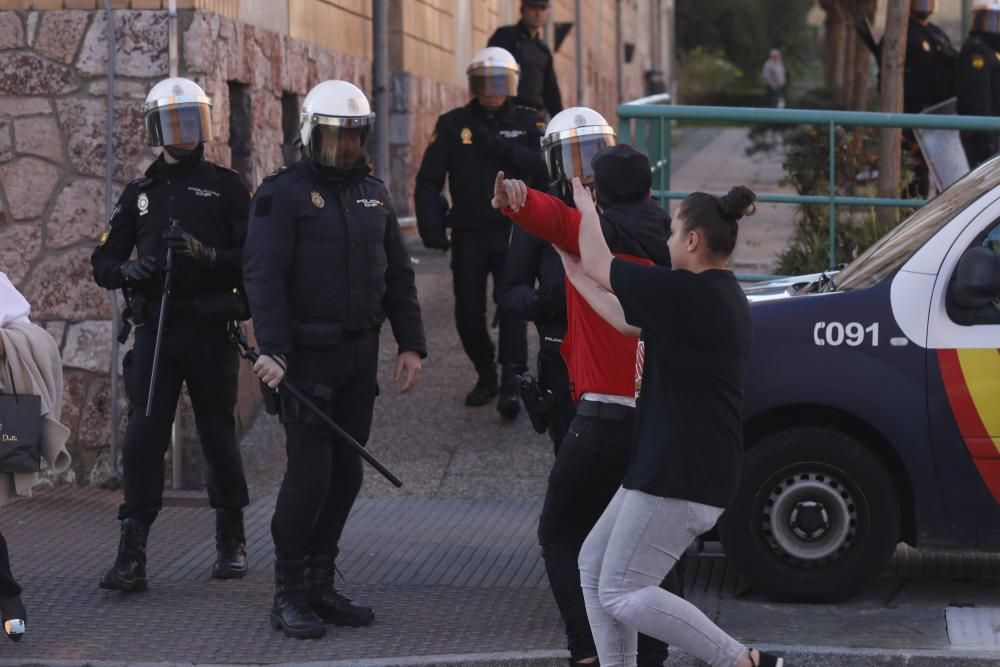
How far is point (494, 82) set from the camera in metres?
9.60

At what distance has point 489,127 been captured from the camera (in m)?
9.77

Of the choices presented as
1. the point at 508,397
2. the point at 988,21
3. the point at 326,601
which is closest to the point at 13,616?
the point at 326,601

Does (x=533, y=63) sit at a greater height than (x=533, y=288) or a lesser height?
greater

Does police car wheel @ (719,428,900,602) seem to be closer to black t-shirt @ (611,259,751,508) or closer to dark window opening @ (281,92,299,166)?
black t-shirt @ (611,259,751,508)

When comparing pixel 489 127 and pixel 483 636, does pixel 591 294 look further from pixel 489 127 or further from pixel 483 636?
pixel 489 127

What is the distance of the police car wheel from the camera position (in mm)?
6656

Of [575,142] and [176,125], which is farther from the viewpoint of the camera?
[176,125]

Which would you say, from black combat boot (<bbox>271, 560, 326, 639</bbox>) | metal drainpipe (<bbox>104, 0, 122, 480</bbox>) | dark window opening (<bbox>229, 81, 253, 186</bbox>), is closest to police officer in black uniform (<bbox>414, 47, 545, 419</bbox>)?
dark window opening (<bbox>229, 81, 253, 186</bbox>)

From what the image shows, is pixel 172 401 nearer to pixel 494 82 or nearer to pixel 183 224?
pixel 183 224

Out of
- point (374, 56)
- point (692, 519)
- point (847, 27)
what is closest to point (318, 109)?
point (692, 519)

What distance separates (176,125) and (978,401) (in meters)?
3.34

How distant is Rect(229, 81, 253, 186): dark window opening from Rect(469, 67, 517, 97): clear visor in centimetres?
134

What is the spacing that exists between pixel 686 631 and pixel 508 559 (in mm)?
2683

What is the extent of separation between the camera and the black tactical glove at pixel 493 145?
970 cm
